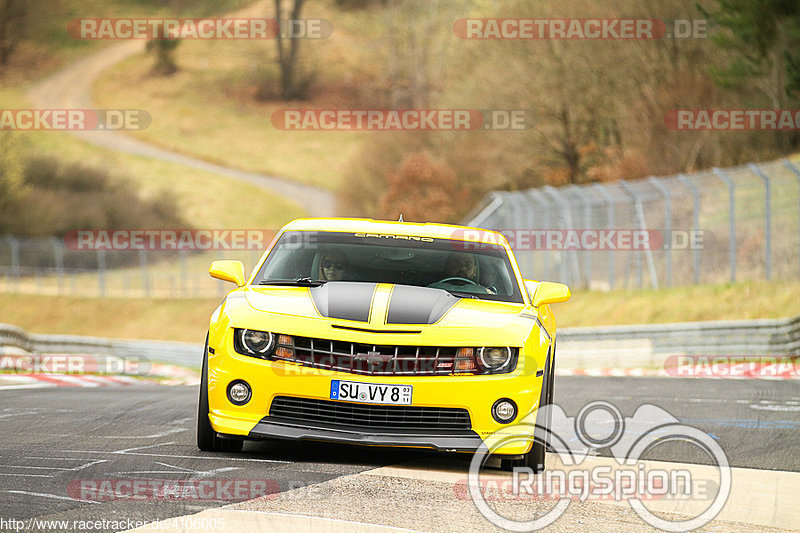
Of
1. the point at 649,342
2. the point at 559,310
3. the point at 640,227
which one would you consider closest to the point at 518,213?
the point at 559,310

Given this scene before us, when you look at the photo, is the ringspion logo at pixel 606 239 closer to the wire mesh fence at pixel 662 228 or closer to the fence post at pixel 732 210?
the wire mesh fence at pixel 662 228

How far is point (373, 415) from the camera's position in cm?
693

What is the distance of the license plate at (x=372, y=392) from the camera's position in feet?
22.5

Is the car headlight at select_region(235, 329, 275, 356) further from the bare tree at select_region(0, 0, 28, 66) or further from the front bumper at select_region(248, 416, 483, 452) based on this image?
the bare tree at select_region(0, 0, 28, 66)

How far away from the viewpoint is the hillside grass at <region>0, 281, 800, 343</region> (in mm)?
22188

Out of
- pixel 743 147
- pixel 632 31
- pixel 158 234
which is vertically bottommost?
pixel 158 234

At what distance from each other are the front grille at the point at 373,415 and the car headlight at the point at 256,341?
0.96 feet

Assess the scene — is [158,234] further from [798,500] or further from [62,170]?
[798,500]

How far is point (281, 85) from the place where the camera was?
10050 centimetres

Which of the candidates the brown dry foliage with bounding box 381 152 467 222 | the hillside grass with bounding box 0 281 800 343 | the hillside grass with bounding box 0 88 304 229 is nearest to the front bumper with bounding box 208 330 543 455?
the hillside grass with bounding box 0 281 800 343

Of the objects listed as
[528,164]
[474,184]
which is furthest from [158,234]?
[528,164]

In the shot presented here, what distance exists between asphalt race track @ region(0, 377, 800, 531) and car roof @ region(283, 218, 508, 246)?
1627 millimetres

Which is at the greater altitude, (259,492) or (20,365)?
(259,492)

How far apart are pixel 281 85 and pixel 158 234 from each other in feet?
124
